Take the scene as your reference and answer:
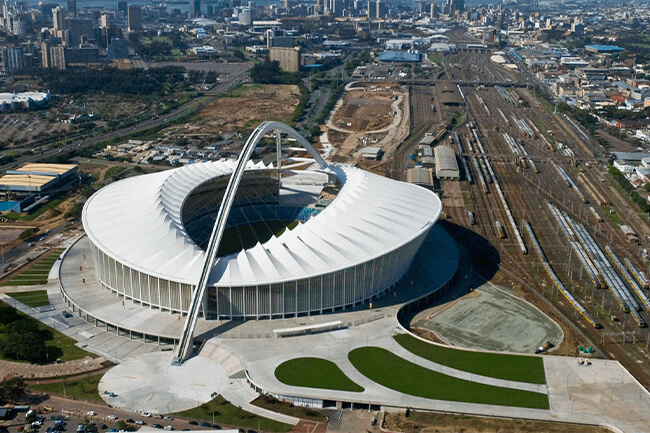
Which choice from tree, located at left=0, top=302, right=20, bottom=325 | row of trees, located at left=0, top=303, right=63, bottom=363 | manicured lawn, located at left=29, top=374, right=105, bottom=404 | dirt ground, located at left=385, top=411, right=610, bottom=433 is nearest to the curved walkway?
tree, located at left=0, top=302, right=20, bottom=325

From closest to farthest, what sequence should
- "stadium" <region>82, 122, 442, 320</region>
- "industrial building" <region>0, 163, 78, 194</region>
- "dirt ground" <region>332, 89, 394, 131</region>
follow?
"stadium" <region>82, 122, 442, 320</region> < "industrial building" <region>0, 163, 78, 194</region> < "dirt ground" <region>332, 89, 394, 131</region>

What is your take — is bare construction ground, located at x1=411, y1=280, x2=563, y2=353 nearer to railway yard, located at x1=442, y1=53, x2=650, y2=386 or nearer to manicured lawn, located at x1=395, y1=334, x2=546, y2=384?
manicured lawn, located at x1=395, y1=334, x2=546, y2=384

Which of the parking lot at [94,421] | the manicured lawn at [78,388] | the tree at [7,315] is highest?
the tree at [7,315]

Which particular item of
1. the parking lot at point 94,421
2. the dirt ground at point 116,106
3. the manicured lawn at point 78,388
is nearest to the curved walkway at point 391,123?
the dirt ground at point 116,106

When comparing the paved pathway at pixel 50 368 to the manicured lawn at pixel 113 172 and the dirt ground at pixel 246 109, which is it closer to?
the manicured lawn at pixel 113 172

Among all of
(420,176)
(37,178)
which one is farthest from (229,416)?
Answer: (37,178)

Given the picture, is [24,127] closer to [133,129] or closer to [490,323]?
[133,129]
